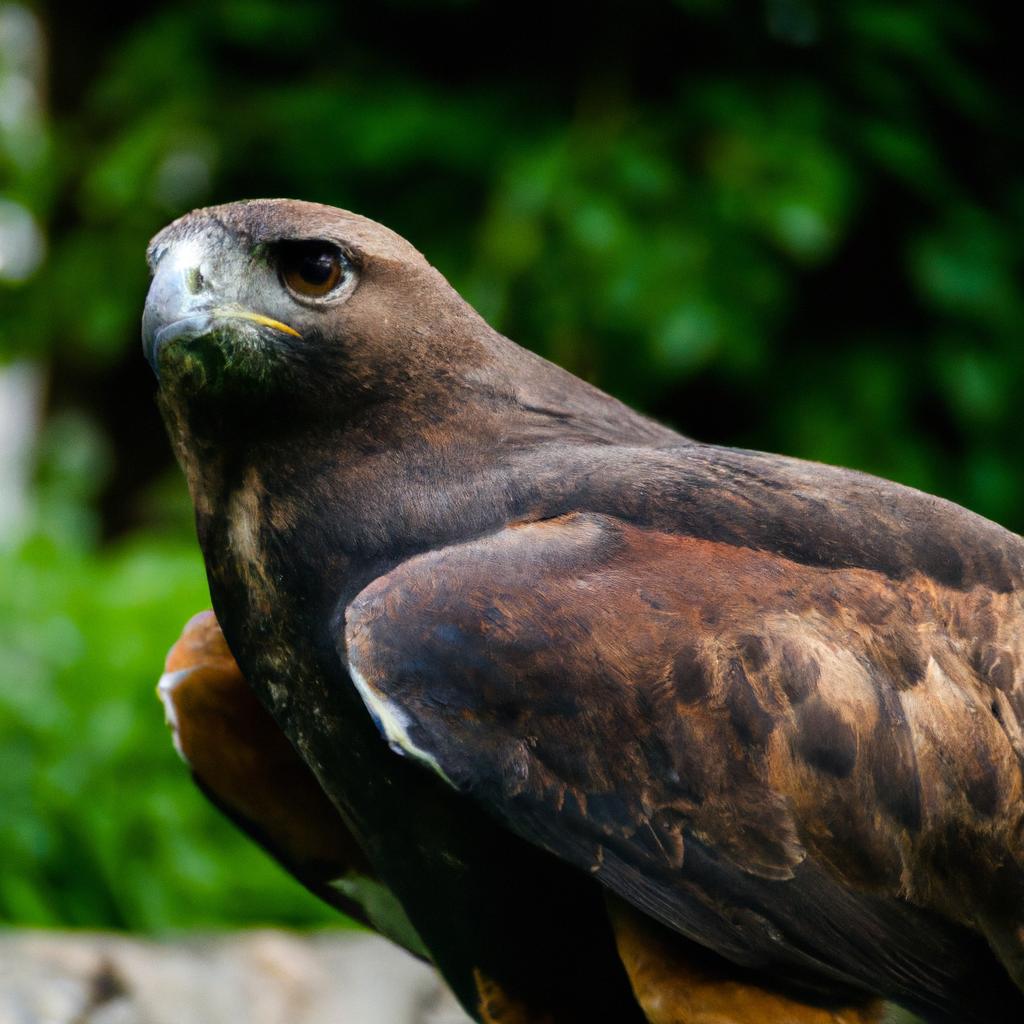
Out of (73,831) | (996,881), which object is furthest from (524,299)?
(996,881)

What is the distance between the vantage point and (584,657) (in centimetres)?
204

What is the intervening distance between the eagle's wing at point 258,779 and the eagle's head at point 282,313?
584mm

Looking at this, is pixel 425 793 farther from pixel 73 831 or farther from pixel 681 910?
pixel 73 831

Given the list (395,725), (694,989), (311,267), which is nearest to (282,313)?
(311,267)

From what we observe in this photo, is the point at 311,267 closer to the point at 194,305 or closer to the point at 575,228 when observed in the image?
the point at 194,305

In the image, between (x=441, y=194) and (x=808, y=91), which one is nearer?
(x=808, y=91)

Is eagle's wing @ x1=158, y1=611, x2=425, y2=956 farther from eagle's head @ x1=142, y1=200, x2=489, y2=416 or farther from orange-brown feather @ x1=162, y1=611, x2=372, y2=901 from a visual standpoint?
eagle's head @ x1=142, y1=200, x2=489, y2=416

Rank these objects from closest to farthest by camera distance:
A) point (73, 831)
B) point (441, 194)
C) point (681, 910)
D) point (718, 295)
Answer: point (681, 910) < point (73, 831) < point (718, 295) < point (441, 194)

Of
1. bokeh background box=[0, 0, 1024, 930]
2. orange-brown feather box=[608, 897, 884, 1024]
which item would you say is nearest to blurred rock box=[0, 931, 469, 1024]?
bokeh background box=[0, 0, 1024, 930]

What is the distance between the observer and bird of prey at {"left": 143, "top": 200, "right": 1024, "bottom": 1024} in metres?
2.04

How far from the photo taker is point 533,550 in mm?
2131

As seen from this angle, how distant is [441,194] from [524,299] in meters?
0.56

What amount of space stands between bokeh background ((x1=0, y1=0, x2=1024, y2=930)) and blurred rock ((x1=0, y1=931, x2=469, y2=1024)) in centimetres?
65

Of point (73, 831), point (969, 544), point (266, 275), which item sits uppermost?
point (266, 275)
